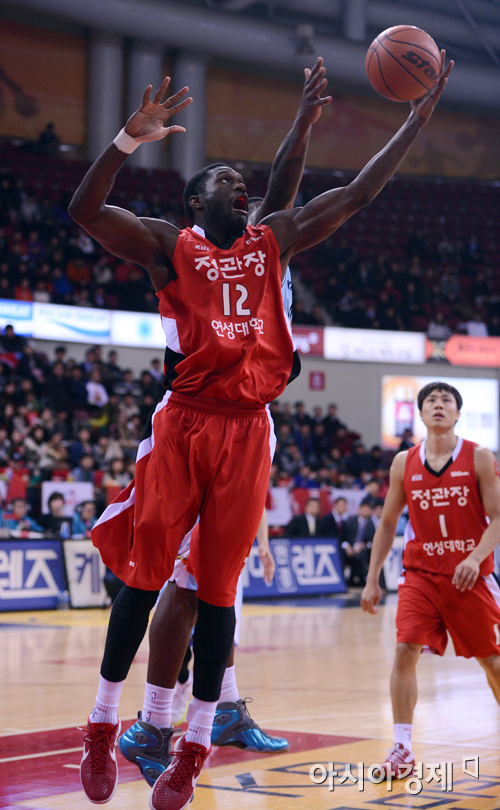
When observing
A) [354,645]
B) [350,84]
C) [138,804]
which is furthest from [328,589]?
[350,84]

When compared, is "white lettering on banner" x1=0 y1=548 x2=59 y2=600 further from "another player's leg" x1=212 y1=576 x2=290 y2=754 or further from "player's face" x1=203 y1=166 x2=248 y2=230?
"player's face" x1=203 y1=166 x2=248 y2=230

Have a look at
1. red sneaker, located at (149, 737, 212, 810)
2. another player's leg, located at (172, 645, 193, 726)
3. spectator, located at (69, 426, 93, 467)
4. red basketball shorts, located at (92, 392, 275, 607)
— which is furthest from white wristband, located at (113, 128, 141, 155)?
spectator, located at (69, 426, 93, 467)

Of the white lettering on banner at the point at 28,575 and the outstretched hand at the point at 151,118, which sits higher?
the outstretched hand at the point at 151,118

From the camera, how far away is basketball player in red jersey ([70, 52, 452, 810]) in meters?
3.39

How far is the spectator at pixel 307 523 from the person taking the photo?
14.9 m

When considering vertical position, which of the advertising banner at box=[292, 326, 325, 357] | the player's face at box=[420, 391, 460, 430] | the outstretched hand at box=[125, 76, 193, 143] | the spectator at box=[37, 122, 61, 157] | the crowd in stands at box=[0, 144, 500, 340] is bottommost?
the player's face at box=[420, 391, 460, 430]

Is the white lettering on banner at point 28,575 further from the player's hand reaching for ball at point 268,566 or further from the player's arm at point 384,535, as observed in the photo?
the player's arm at point 384,535

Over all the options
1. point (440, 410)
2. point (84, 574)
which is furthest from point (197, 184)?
point (84, 574)

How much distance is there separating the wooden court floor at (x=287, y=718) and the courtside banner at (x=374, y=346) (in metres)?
12.3

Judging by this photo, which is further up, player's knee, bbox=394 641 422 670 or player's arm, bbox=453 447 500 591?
player's arm, bbox=453 447 500 591

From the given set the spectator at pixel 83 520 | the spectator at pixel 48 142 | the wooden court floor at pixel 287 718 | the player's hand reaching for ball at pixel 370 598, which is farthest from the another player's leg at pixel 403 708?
the spectator at pixel 48 142

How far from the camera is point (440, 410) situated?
16.6ft

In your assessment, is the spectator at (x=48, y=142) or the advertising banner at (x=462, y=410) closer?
the spectator at (x=48, y=142)

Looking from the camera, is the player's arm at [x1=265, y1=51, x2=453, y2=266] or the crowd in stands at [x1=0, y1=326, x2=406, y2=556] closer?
the player's arm at [x1=265, y1=51, x2=453, y2=266]
